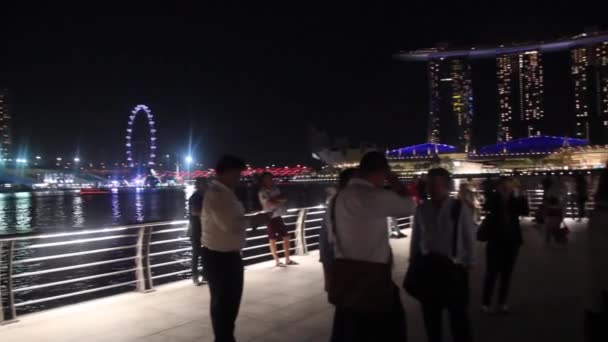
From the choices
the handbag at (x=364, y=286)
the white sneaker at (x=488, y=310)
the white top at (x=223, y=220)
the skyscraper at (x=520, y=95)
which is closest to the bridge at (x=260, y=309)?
the white sneaker at (x=488, y=310)

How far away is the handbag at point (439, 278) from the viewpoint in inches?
136

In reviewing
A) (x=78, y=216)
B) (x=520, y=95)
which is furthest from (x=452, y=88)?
(x=78, y=216)

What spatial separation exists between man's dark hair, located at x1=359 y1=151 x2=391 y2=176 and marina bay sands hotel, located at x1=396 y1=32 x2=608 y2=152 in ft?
441

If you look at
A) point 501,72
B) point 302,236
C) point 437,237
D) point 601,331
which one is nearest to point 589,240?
point 601,331

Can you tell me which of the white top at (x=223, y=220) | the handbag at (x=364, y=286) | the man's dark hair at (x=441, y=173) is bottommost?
the handbag at (x=364, y=286)

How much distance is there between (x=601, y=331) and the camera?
7.52 ft

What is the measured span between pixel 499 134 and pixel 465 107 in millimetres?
16456

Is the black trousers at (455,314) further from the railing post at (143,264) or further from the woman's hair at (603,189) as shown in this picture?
the railing post at (143,264)

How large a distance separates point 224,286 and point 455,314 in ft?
5.46

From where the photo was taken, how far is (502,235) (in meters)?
5.02

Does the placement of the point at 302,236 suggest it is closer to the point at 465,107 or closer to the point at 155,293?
the point at 155,293

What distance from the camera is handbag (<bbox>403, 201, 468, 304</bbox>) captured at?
11.3 feet

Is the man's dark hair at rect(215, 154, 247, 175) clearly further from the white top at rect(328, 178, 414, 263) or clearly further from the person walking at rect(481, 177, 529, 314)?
the person walking at rect(481, 177, 529, 314)

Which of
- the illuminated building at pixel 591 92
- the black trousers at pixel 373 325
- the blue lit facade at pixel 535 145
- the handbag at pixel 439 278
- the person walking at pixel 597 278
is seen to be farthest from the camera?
the illuminated building at pixel 591 92
